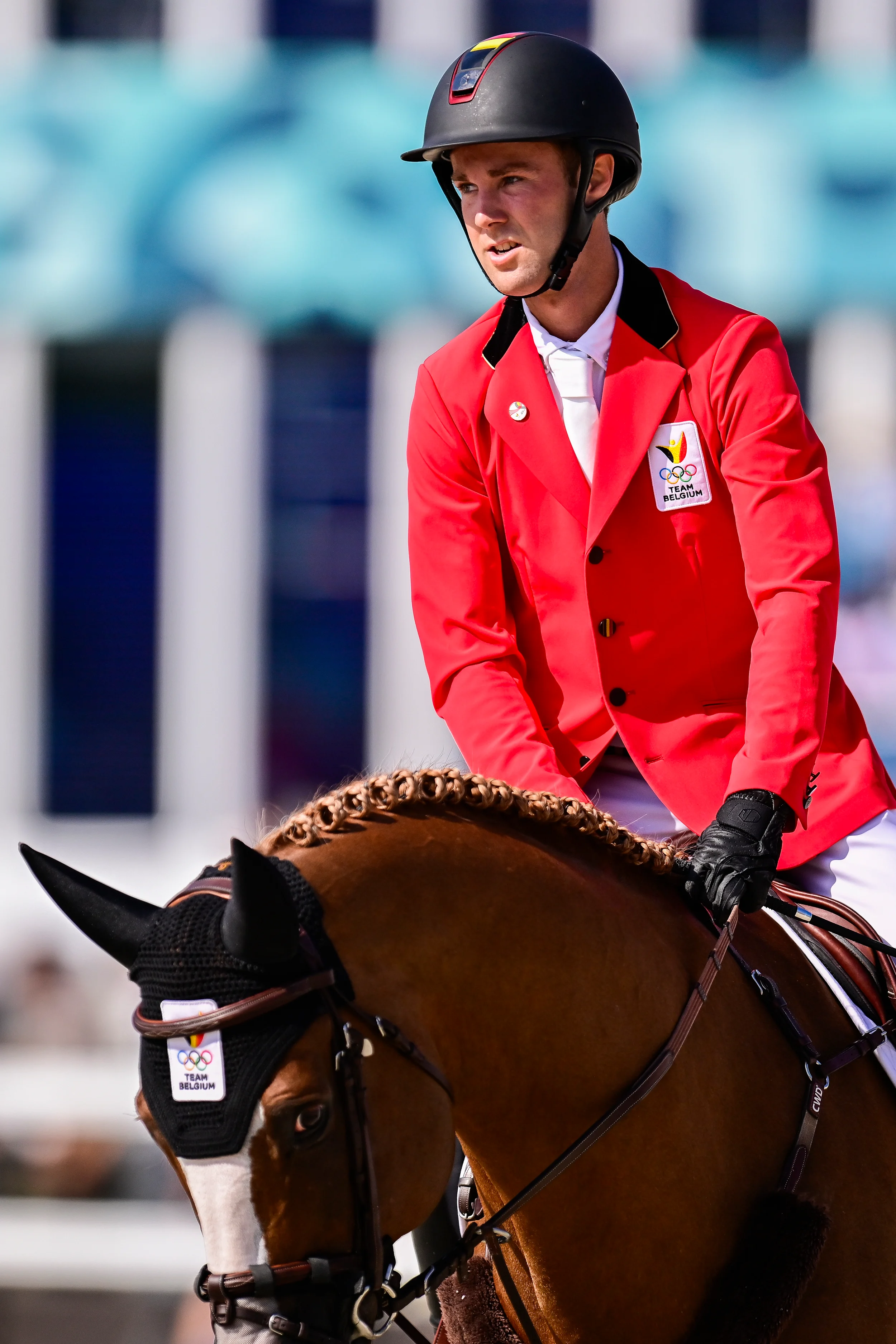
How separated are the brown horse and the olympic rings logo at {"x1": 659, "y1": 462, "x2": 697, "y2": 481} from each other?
29.2 inches

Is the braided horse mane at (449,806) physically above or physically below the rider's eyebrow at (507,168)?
below

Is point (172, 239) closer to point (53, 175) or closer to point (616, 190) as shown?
point (53, 175)

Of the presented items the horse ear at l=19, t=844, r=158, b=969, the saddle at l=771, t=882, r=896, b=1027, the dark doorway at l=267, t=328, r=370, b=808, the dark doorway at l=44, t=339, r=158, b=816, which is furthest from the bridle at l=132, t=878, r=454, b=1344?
the dark doorway at l=44, t=339, r=158, b=816

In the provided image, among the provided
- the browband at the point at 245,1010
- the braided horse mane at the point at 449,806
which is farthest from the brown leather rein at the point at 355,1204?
the braided horse mane at the point at 449,806

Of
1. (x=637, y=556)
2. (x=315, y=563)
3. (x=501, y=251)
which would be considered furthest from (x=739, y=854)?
(x=315, y=563)

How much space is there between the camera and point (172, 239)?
347 inches

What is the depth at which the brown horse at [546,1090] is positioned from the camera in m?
1.98

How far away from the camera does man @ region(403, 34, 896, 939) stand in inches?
111

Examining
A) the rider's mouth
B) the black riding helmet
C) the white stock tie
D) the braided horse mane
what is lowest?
the braided horse mane

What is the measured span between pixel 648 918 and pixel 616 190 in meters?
1.34

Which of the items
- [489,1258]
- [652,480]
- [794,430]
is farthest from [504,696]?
[489,1258]

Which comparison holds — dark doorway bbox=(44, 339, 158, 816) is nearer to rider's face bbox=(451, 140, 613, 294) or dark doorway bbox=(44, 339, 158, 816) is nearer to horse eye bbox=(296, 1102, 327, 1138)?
rider's face bbox=(451, 140, 613, 294)

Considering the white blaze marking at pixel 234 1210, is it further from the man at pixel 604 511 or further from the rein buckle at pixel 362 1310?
the man at pixel 604 511

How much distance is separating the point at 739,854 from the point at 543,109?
1.26 meters
